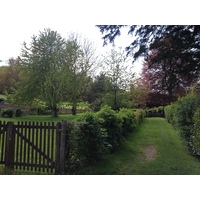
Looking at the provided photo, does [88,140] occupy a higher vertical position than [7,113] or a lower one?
lower

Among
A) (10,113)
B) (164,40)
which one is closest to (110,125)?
(164,40)

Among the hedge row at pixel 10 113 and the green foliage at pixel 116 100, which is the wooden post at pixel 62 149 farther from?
the green foliage at pixel 116 100

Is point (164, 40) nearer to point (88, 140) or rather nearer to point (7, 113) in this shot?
point (88, 140)

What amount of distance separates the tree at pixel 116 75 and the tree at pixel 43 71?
343 cm

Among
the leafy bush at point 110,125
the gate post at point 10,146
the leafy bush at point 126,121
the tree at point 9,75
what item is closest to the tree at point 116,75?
the leafy bush at point 126,121

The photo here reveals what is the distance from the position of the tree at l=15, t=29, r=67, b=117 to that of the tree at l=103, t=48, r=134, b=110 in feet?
11.3

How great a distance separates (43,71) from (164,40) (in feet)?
21.0

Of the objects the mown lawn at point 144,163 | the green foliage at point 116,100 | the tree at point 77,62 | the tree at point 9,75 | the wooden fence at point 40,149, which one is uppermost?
the tree at point 77,62

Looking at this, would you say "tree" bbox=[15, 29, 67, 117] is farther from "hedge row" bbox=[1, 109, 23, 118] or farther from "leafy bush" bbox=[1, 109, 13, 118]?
"leafy bush" bbox=[1, 109, 13, 118]

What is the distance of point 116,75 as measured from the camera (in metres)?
11.9

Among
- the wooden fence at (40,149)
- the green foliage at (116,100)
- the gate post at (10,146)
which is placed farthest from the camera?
the green foliage at (116,100)

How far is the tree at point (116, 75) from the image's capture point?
11695 mm

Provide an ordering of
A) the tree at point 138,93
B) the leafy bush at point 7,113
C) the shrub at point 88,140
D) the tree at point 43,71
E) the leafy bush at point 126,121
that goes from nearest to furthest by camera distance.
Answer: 1. the shrub at point 88,140
2. the leafy bush at point 126,121
3. the tree at point 43,71
4. the leafy bush at point 7,113
5. the tree at point 138,93

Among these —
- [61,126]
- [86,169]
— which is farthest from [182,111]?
[61,126]
